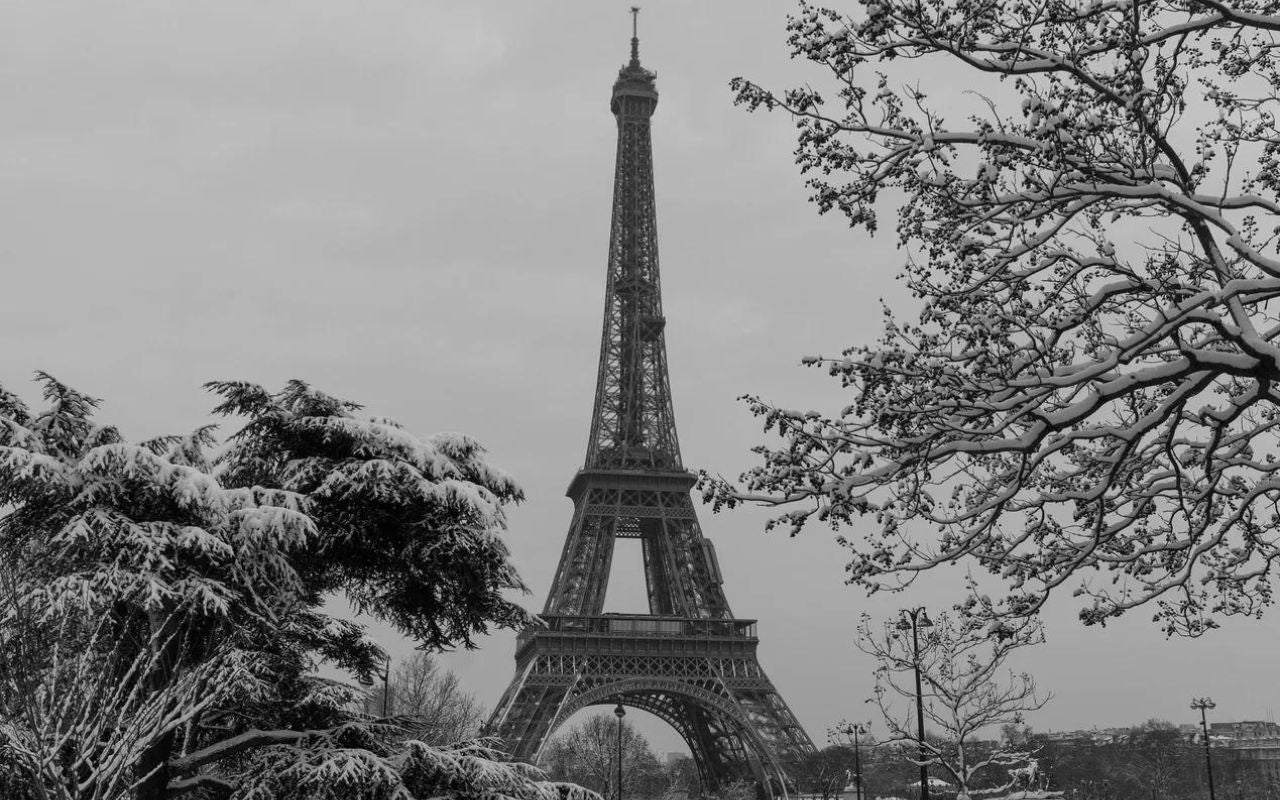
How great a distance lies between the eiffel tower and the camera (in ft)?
200

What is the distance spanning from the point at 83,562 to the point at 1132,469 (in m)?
11.3

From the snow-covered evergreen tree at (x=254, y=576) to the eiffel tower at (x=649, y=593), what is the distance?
39315mm

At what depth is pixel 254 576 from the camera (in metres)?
15.0

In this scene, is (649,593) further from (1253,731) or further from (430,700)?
(1253,731)

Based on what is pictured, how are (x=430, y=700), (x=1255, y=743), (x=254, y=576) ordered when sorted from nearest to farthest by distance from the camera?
1. (x=254, y=576)
2. (x=430, y=700)
3. (x=1255, y=743)

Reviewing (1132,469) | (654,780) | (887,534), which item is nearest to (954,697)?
(1132,469)

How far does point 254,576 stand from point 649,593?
5843 centimetres

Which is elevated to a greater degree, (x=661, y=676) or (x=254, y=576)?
(x=661, y=676)

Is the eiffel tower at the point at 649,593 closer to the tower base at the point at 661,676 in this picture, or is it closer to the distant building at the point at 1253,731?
the tower base at the point at 661,676

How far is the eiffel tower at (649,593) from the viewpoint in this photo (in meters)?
61.0

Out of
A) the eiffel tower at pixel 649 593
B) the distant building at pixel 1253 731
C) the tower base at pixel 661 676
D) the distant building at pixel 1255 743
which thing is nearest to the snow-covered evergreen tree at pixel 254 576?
the eiffel tower at pixel 649 593

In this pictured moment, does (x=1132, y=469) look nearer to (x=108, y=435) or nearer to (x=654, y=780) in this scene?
(x=108, y=435)

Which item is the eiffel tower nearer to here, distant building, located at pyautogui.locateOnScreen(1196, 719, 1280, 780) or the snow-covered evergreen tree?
the snow-covered evergreen tree

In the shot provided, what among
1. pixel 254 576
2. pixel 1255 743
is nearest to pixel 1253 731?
pixel 1255 743
